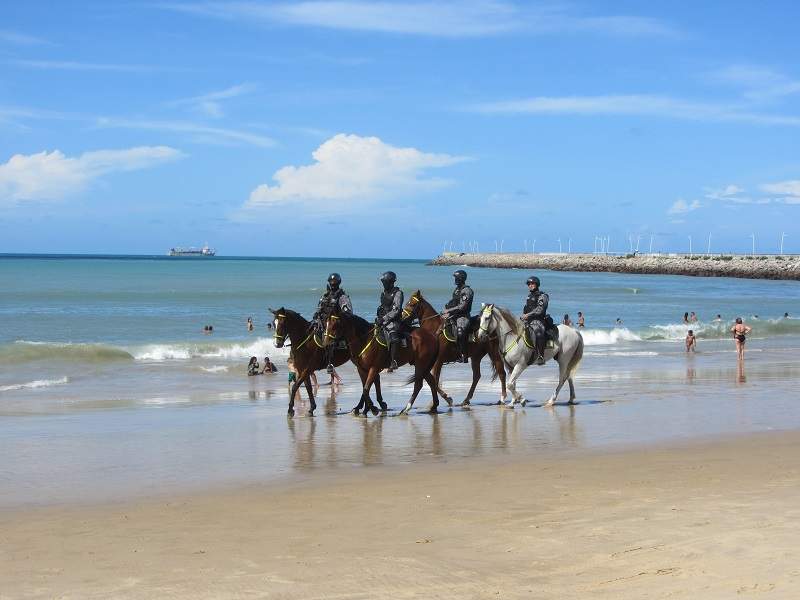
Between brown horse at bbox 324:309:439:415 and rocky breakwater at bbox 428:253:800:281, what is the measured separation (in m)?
118

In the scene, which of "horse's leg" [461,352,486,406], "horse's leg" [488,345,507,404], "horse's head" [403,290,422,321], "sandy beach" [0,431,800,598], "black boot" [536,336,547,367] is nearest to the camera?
"sandy beach" [0,431,800,598]

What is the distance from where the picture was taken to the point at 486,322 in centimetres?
1620

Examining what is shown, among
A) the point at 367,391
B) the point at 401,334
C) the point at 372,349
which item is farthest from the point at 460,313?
the point at 367,391

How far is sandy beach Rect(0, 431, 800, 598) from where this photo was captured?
6.36 meters

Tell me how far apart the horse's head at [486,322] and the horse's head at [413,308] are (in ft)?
3.67

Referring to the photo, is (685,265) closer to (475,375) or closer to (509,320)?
(475,375)

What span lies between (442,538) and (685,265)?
474ft

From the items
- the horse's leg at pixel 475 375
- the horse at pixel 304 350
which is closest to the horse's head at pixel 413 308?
the horse at pixel 304 350

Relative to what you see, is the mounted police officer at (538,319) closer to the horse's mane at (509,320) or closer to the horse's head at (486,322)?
the horse's mane at (509,320)

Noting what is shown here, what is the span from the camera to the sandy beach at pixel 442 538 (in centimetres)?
636

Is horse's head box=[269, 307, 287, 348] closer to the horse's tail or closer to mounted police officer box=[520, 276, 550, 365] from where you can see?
mounted police officer box=[520, 276, 550, 365]

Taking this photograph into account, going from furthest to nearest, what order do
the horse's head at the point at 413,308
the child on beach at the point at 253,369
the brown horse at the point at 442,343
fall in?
the child on beach at the point at 253,369
the brown horse at the point at 442,343
the horse's head at the point at 413,308

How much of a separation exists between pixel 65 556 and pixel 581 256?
583ft

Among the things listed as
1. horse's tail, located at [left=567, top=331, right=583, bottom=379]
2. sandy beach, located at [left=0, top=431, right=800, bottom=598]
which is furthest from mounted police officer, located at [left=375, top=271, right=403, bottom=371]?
sandy beach, located at [left=0, top=431, right=800, bottom=598]
